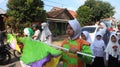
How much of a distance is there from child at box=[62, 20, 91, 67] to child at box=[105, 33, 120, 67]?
14.5 feet

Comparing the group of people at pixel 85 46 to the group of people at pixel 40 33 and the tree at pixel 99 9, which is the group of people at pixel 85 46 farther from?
the tree at pixel 99 9

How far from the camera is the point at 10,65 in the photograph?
37.8 ft

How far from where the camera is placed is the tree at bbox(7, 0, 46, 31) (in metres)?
28.3

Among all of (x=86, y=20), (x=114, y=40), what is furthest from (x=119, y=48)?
(x=86, y=20)

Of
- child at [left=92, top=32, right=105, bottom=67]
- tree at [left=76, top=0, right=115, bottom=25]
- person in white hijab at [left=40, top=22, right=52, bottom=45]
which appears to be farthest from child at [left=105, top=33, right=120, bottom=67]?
tree at [left=76, top=0, right=115, bottom=25]

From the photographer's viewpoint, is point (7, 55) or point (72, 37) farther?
point (7, 55)

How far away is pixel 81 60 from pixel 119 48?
460cm

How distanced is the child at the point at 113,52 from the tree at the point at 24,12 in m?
20.2

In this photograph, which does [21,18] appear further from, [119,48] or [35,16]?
[119,48]

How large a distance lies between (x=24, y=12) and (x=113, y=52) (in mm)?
20827

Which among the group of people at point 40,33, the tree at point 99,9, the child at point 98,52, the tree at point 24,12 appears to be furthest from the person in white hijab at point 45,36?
the tree at point 99,9

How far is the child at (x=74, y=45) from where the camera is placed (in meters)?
3.97

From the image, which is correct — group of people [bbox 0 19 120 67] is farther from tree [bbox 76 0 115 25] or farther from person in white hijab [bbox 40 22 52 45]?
tree [bbox 76 0 115 25]

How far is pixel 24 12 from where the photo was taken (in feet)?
93.6
